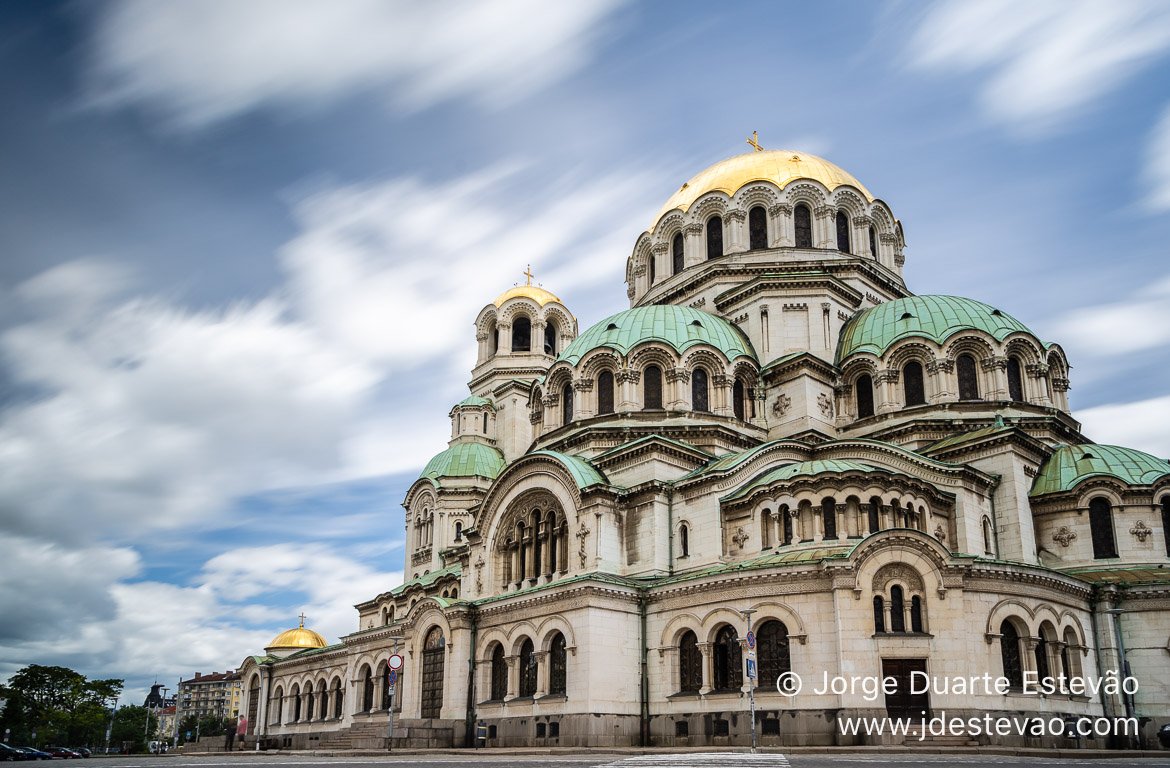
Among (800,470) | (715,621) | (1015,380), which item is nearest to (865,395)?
(1015,380)

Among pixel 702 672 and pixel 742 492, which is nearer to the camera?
pixel 702 672

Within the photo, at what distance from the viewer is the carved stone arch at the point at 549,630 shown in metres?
31.9

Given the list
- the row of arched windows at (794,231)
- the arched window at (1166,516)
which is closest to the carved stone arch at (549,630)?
the row of arched windows at (794,231)

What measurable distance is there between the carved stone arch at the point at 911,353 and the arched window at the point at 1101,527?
24.8 feet

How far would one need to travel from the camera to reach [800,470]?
3173 cm

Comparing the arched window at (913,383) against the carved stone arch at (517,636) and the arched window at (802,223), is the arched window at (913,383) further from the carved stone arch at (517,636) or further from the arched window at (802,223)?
the carved stone arch at (517,636)

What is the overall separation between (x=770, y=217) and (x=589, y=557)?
62.6 ft

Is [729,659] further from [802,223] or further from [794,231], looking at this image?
[802,223]

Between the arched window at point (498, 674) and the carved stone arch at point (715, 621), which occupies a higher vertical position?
the carved stone arch at point (715, 621)

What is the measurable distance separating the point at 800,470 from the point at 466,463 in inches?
926

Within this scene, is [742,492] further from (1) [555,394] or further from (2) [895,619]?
(1) [555,394]

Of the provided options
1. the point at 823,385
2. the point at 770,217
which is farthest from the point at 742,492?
the point at 770,217

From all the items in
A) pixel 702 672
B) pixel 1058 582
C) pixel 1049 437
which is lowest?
pixel 702 672

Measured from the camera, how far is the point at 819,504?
3089cm
